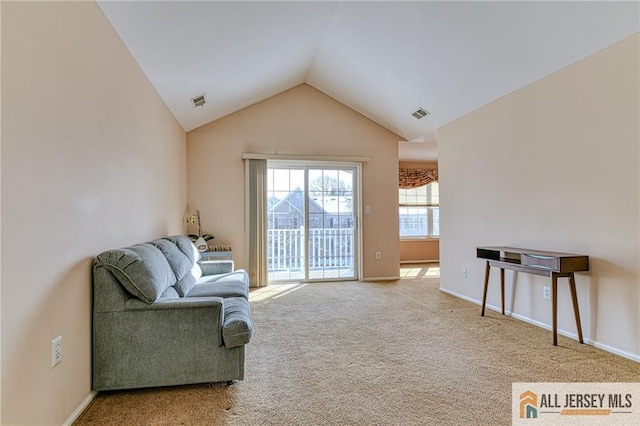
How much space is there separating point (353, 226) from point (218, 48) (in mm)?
3364

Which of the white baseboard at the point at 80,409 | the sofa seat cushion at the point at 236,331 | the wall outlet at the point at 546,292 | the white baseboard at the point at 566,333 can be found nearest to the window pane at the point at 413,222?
the white baseboard at the point at 566,333

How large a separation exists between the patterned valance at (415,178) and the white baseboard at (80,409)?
6.83m

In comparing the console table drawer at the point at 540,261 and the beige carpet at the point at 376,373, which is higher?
the console table drawer at the point at 540,261

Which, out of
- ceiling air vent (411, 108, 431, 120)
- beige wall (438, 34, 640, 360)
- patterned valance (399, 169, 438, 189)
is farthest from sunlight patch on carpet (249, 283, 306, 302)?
patterned valance (399, 169, 438, 189)

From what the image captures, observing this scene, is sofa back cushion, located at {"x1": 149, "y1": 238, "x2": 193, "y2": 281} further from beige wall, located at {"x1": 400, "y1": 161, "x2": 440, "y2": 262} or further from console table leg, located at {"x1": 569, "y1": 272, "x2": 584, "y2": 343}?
beige wall, located at {"x1": 400, "y1": 161, "x2": 440, "y2": 262}

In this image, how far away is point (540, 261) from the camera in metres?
2.88

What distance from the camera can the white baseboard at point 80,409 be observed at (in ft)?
5.76

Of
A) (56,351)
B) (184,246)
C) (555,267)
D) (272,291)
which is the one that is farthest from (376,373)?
(272,291)

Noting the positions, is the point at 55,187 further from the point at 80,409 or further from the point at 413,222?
the point at 413,222

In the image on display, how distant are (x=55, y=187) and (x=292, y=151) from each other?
402cm

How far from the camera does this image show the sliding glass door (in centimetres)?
551

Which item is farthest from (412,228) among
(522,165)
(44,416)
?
(44,416)

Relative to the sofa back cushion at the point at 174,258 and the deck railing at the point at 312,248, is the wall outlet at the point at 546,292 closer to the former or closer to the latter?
the deck railing at the point at 312,248

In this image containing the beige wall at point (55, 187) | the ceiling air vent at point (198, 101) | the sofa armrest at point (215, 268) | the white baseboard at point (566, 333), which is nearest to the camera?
the beige wall at point (55, 187)
